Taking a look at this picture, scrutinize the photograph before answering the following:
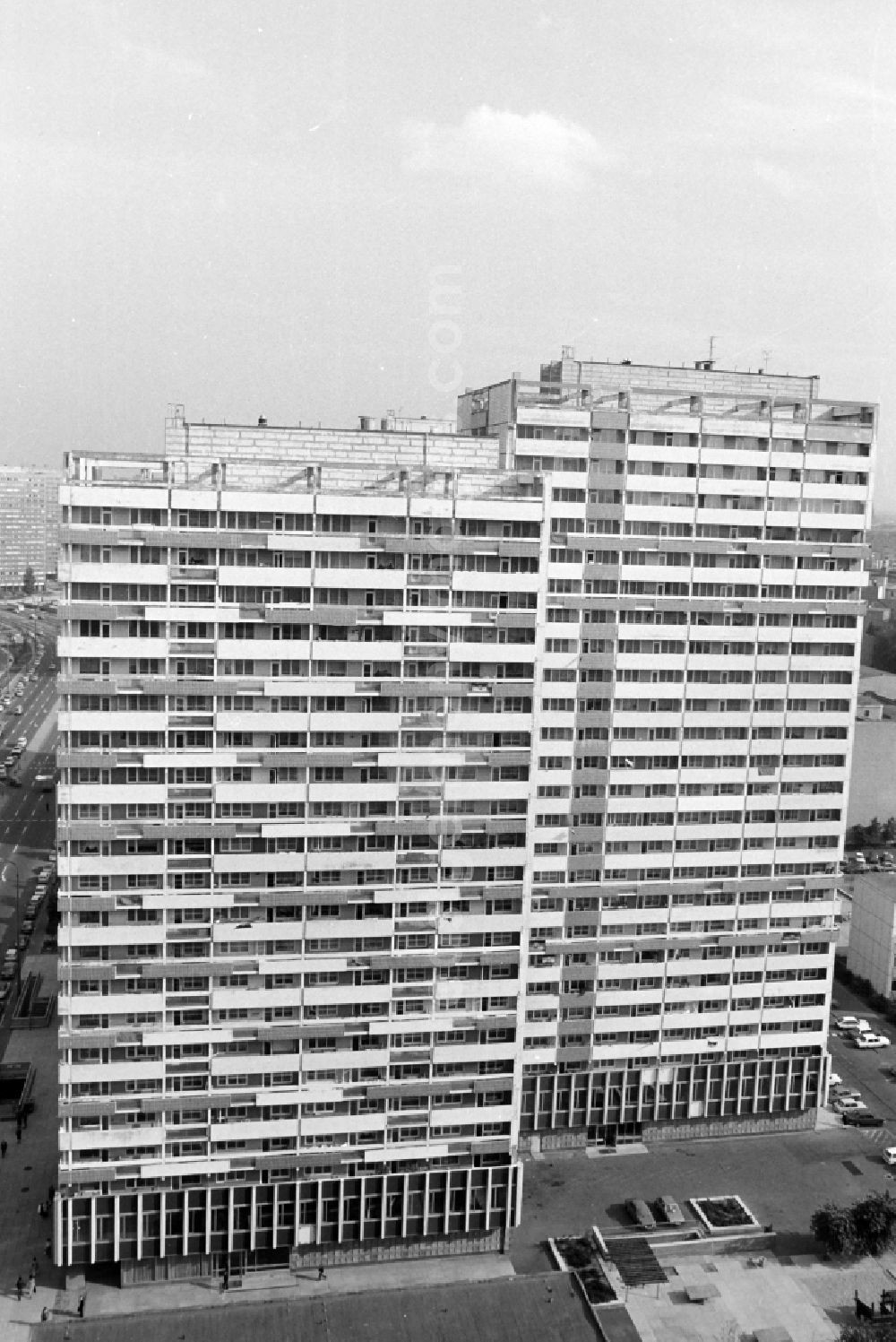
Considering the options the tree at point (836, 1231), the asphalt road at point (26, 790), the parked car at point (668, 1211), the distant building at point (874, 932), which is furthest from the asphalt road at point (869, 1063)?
the asphalt road at point (26, 790)

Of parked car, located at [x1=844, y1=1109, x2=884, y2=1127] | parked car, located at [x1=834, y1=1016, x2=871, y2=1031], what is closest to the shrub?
parked car, located at [x1=844, y1=1109, x2=884, y2=1127]

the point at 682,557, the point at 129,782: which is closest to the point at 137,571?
the point at 129,782

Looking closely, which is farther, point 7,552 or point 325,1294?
point 7,552

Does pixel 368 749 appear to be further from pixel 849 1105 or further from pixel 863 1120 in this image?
pixel 849 1105

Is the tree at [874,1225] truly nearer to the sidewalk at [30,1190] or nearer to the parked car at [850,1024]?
the parked car at [850,1024]

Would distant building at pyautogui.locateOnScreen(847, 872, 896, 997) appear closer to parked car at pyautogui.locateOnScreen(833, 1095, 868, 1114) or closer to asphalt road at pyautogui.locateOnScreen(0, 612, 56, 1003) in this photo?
parked car at pyautogui.locateOnScreen(833, 1095, 868, 1114)

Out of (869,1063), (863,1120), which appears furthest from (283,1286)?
(869,1063)

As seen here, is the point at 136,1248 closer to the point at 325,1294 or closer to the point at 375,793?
the point at 325,1294
